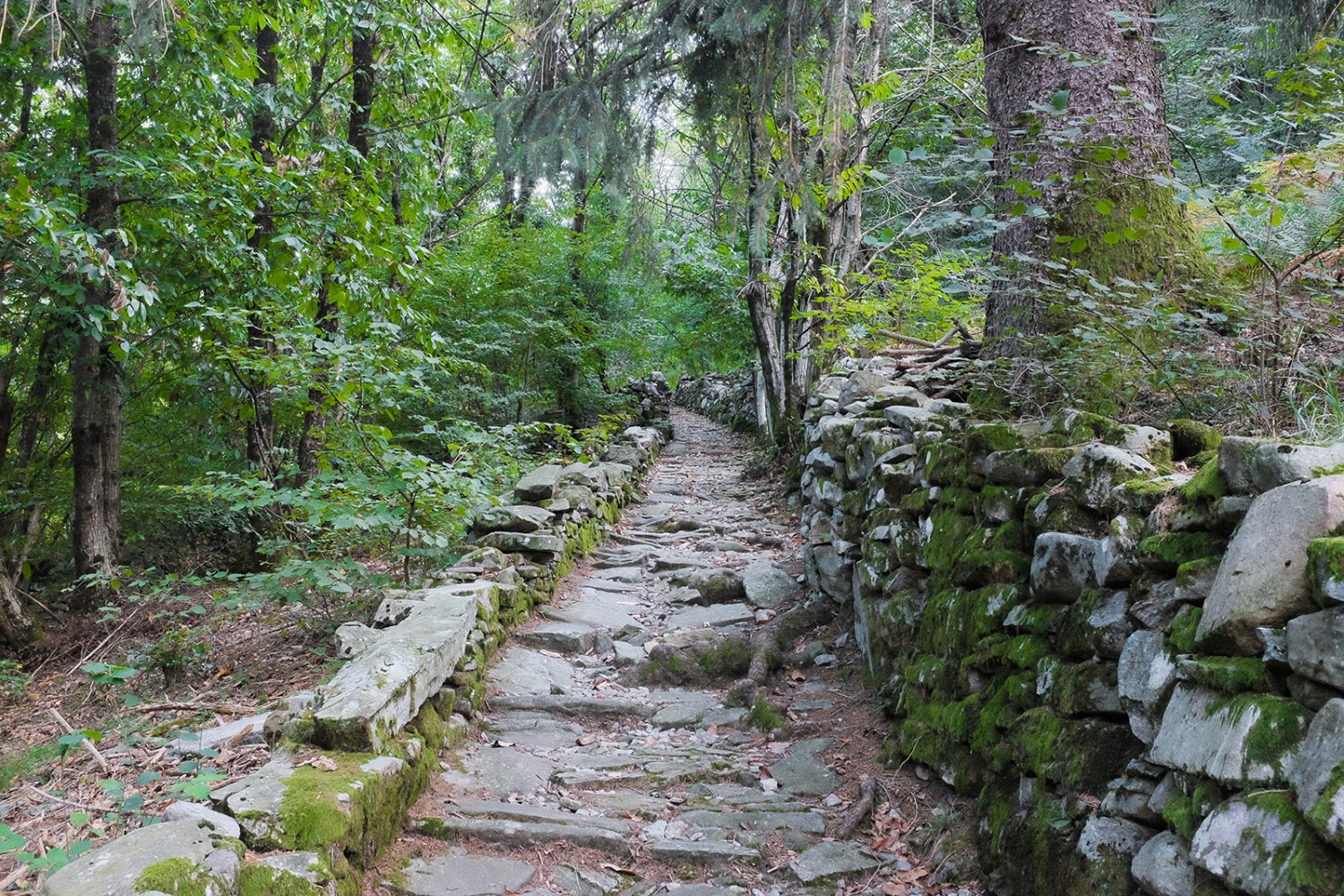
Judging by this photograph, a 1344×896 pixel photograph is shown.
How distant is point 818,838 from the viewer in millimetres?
3336

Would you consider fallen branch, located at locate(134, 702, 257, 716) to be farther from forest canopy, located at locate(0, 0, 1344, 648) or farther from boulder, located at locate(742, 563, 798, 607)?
boulder, located at locate(742, 563, 798, 607)

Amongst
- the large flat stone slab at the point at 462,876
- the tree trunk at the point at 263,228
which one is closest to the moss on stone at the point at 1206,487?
the large flat stone slab at the point at 462,876

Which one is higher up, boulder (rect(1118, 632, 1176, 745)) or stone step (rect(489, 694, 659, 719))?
boulder (rect(1118, 632, 1176, 745))

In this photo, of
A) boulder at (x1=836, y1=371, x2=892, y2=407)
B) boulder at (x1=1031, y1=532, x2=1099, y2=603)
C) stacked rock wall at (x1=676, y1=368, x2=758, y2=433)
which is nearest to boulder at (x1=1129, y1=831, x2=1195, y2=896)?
boulder at (x1=1031, y1=532, x2=1099, y2=603)

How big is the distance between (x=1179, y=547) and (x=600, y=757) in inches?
115

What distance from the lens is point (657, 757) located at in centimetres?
412

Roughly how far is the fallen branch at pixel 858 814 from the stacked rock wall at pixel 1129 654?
10.8 inches

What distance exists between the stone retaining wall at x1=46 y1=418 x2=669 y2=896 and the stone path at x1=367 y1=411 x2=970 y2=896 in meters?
0.23

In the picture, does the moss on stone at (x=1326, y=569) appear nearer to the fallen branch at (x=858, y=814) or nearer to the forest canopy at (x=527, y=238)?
the forest canopy at (x=527, y=238)

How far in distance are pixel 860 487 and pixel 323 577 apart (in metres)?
3.66

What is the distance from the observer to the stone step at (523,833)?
10.6 ft

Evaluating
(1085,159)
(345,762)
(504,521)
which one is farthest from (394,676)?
(1085,159)

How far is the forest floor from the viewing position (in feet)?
9.86

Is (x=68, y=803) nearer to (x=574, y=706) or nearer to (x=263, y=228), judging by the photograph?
(x=574, y=706)
